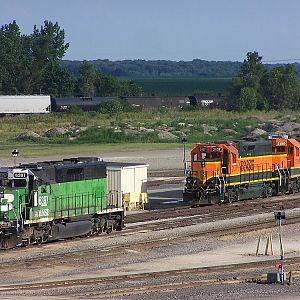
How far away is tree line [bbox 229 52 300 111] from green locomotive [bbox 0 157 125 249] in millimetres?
82245

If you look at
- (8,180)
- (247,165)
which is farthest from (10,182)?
(247,165)

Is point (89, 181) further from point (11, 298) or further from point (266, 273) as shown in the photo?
point (11, 298)

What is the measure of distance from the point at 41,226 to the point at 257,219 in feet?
35.5

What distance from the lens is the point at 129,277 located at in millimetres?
23297

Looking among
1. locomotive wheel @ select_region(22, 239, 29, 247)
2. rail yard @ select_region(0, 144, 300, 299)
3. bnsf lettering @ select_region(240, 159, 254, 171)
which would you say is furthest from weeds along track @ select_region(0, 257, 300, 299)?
bnsf lettering @ select_region(240, 159, 254, 171)

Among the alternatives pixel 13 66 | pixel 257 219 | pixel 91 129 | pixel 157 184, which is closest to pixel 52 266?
pixel 257 219

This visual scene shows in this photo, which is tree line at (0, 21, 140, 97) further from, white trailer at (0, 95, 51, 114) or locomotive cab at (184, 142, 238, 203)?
locomotive cab at (184, 142, 238, 203)

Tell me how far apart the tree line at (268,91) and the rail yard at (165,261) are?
75661 mm

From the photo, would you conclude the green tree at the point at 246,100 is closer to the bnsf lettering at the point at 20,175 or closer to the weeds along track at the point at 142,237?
the weeds along track at the point at 142,237

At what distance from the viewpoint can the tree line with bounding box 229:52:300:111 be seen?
11388cm

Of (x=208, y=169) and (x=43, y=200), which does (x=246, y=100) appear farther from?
(x=43, y=200)

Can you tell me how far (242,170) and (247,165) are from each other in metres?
0.54

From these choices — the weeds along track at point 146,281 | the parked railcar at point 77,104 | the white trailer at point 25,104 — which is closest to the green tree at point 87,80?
the parked railcar at point 77,104

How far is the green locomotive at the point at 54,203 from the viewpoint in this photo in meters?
27.2
